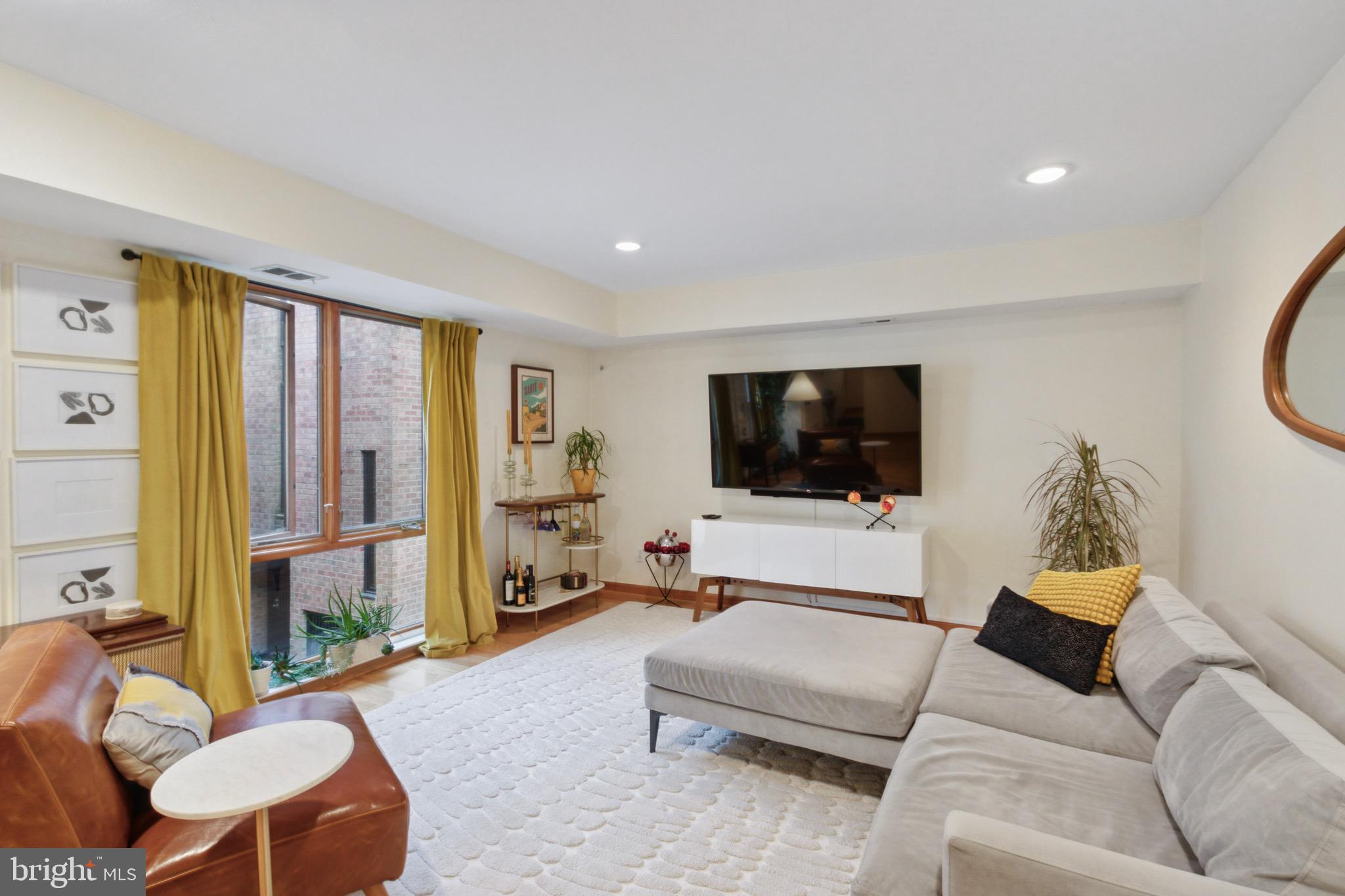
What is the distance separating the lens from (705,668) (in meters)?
2.59

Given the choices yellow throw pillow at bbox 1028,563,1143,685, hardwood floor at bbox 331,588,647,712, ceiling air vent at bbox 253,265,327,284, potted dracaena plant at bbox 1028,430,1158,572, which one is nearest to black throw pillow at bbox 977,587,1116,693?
yellow throw pillow at bbox 1028,563,1143,685

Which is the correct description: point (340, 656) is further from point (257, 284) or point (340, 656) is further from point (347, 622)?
point (257, 284)

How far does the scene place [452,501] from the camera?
13.6ft

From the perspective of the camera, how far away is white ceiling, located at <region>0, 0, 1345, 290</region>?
174cm

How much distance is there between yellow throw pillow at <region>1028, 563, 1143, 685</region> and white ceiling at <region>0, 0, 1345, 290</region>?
168 centimetres

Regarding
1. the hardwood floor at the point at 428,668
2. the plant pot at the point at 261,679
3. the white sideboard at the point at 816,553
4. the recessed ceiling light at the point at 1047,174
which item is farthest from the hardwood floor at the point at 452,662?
the recessed ceiling light at the point at 1047,174

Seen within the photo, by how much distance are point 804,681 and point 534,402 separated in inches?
129

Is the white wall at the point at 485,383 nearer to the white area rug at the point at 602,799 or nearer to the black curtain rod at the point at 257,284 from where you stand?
the black curtain rod at the point at 257,284

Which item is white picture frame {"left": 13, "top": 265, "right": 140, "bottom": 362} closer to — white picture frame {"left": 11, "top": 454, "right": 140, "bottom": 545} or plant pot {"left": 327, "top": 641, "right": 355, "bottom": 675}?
white picture frame {"left": 11, "top": 454, "right": 140, "bottom": 545}

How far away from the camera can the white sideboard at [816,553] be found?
163 inches

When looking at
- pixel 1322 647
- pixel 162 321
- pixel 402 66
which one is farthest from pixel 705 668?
pixel 162 321

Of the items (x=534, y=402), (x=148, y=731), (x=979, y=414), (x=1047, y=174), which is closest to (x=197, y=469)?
(x=148, y=731)

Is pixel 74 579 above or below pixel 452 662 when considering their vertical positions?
above

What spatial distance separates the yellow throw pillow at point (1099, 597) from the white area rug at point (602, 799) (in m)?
0.97
